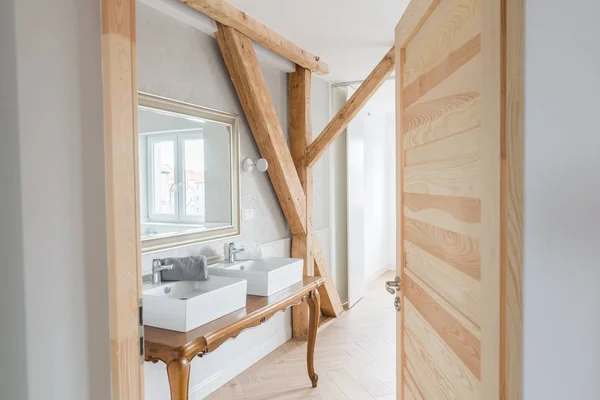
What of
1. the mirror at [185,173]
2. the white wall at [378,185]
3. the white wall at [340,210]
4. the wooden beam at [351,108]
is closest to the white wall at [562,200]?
the mirror at [185,173]

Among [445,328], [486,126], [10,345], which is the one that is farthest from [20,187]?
[445,328]

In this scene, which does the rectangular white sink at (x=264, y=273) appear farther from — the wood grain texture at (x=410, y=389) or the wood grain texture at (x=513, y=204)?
the wood grain texture at (x=513, y=204)

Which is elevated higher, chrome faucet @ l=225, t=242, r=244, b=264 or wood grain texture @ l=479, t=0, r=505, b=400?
wood grain texture @ l=479, t=0, r=505, b=400

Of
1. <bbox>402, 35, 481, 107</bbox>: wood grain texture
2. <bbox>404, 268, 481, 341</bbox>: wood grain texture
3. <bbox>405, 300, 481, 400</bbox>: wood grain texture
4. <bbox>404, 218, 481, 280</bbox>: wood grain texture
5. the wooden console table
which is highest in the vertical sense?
<bbox>402, 35, 481, 107</bbox>: wood grain texture

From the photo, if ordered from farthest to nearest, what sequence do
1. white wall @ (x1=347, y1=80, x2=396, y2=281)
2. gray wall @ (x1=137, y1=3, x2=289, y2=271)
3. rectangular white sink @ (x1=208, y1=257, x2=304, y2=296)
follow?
white wall @ (x1=347, y1=80, x2=396, y2=281) < rectangular white sink @ (x1=208, y1=257, x2=304, y2=296) < gray wall @ (x1=137, y1=3, x2=289, y2=271)

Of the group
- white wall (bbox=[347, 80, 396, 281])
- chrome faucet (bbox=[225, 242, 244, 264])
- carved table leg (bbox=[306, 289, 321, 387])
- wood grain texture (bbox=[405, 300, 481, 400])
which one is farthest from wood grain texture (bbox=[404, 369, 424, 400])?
white wall (bbox=[347, 80, 396, 281])

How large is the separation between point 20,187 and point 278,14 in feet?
7.22

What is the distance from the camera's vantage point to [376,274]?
20.9 ft

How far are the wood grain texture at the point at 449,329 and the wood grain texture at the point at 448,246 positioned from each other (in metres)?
0.14

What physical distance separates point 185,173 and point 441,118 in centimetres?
191

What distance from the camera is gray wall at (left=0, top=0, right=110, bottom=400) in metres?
0.91

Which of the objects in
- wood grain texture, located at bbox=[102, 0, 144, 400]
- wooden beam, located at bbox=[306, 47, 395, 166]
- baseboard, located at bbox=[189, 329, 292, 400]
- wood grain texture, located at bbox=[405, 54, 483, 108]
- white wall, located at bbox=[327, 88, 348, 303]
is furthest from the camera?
white wall, located at bbox=[327, 88, 348, 303]

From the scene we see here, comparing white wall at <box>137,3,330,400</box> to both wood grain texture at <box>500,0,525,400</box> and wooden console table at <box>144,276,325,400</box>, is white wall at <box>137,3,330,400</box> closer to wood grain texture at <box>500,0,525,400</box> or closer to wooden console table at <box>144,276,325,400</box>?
wooden console table at <box>144,276,325,400</box>

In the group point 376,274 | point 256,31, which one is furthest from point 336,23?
point 376,274
